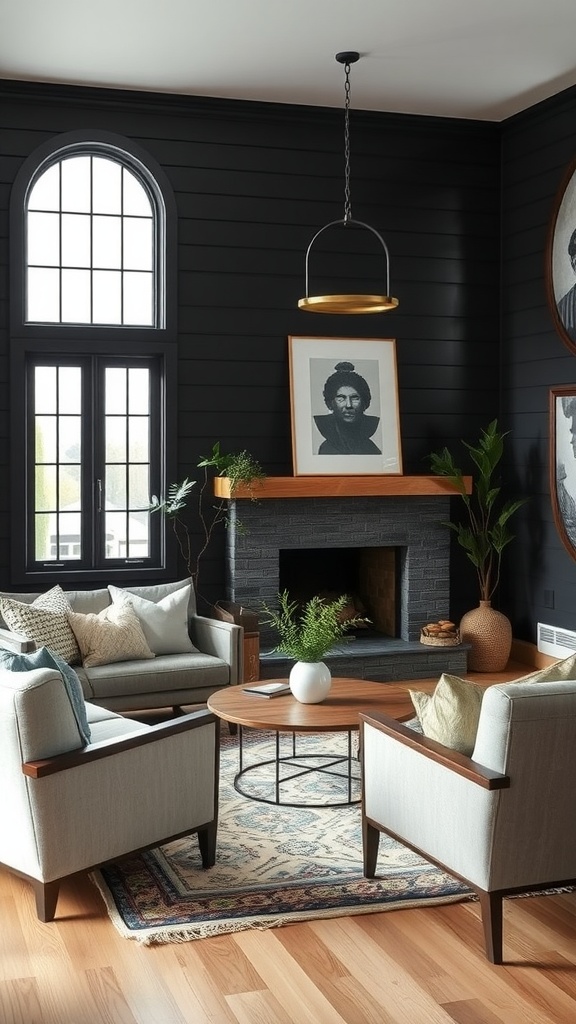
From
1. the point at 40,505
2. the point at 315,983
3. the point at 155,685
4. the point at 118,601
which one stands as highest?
the point at 40,505

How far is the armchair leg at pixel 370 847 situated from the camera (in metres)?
4.04

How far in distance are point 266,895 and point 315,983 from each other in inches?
25.2

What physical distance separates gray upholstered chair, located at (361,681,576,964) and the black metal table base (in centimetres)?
133

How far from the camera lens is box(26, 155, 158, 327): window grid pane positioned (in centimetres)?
715

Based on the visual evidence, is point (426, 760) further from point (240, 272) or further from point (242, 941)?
point (240, 272)

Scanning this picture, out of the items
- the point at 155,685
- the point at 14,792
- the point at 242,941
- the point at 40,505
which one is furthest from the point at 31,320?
the point at 242,941

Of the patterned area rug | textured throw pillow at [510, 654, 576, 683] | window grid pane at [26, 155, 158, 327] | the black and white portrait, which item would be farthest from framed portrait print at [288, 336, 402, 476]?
textured throw pillow at [510, 654, 576, 683]

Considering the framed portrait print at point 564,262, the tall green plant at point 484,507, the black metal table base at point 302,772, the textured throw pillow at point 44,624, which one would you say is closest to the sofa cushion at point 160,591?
the textured throw pillow at point 44,624

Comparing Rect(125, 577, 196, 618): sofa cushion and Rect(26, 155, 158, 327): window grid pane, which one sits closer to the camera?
Rect(125, 577, 196, 618): sofa cushion

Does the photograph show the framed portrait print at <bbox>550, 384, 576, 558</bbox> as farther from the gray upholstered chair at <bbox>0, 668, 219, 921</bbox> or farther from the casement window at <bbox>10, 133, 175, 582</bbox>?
the gray upholstered chair at <bbox>0, 668, 219, 921</bbox>

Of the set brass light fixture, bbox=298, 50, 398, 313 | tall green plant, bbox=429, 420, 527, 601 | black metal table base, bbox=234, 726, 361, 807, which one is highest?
brass light fixture, bbox=298, 50, 398, 313

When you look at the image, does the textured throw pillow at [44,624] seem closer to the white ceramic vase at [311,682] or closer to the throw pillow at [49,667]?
the white ceramic vase at [311,682]

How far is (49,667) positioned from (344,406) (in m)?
4.15

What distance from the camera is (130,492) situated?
7395mm
